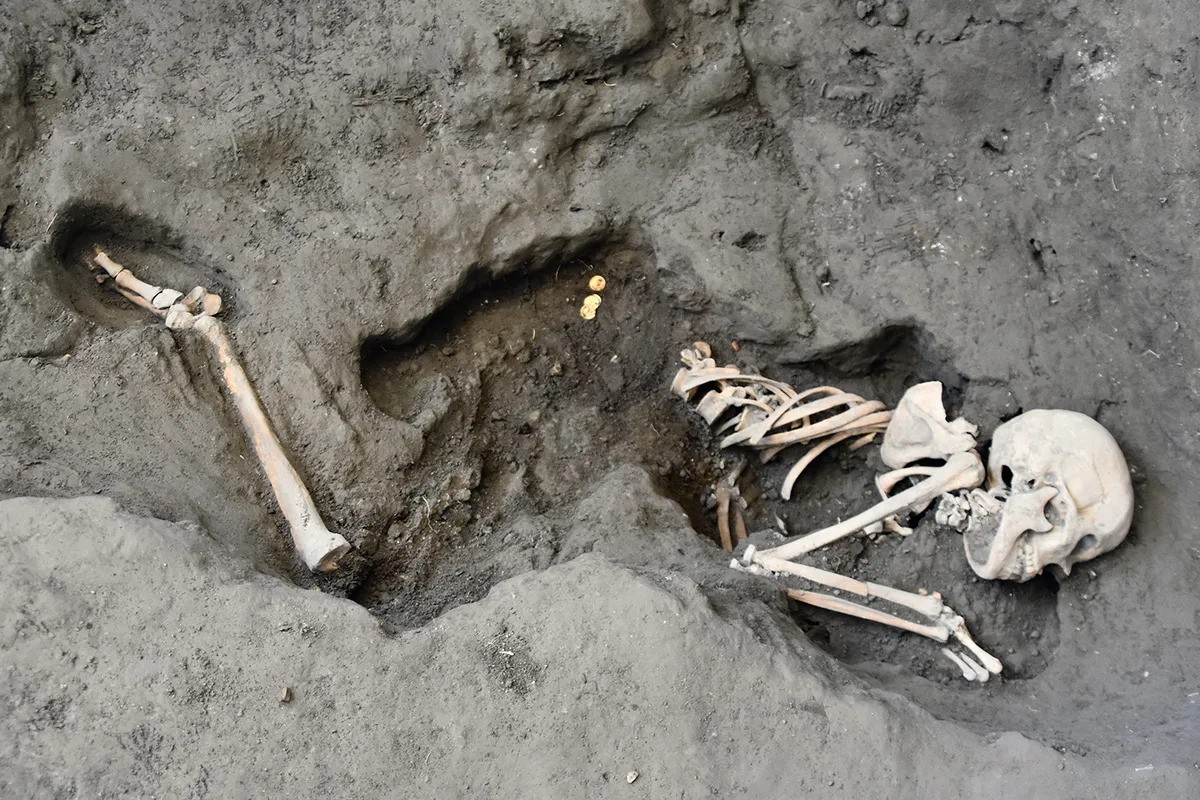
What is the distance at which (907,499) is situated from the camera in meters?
3.13

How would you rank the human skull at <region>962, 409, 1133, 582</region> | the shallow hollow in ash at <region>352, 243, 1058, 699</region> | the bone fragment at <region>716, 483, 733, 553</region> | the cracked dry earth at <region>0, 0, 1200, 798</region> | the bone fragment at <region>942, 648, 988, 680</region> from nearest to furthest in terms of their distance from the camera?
the cracked dry earth at <region>0, 0, 1200, 798</region>
the human skull at <region>962, 409, 1133, 582</region>
the bone fragment at <region>942, 648, 988, 680</region>
the shallow hollow in ash at <region>352, 243, 1058, 699</region>
the bone fragment at <region>716, 483, 733, 553</region>

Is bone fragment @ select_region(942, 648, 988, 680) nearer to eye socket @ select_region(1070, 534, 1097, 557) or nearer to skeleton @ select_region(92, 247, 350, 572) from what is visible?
eye socket @ select_region(1070, 534, 1097, 557)

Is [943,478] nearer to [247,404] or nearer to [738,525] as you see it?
[738,525]

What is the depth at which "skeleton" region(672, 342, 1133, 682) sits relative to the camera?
2789 millimetres

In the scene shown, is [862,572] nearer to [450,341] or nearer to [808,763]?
[808,763]

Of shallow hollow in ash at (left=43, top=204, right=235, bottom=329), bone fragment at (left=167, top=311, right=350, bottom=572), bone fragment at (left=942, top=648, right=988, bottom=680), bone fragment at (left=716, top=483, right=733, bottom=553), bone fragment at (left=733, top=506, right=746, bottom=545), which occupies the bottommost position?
bone fragment at (left=942, top=648, right=988, bottom=680)

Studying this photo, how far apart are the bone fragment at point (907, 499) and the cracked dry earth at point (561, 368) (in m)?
0.12

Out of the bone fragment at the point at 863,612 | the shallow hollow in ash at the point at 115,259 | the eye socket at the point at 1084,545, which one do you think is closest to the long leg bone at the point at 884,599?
the bone fragment at the point at 863,612

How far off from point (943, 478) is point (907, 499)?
0.13 meters

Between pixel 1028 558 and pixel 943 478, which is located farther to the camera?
pixel 943 478

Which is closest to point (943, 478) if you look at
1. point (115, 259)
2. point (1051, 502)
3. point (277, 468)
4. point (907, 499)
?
point (907, 499)

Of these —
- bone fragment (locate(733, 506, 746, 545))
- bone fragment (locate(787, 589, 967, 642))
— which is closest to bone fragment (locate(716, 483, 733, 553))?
bone fragment (locate(733, 506, 746, 545))

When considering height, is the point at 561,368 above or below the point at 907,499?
above

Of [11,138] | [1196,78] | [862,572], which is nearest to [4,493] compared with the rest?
[11,138]
